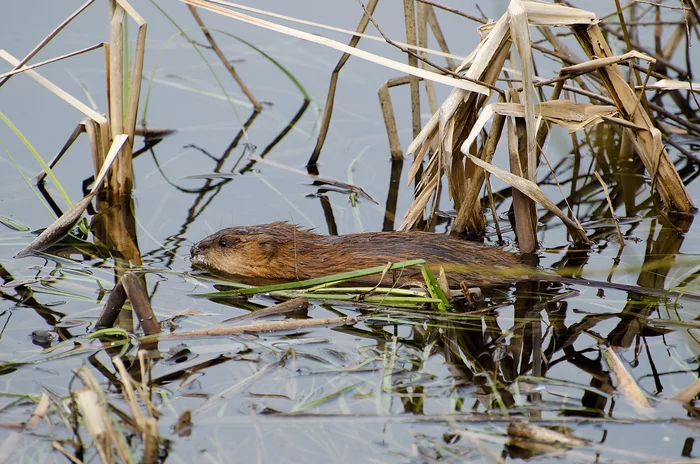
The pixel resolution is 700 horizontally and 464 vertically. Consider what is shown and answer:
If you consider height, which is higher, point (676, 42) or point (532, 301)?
point (676, 42)

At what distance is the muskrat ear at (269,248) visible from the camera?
5.12 m

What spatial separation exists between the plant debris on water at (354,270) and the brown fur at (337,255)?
3.5 inches

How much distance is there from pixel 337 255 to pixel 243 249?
65 centimetres

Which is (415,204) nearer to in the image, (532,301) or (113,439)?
(532,301)

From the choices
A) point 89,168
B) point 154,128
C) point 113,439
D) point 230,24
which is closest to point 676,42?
point 230,24

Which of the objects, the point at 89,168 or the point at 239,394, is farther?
the point at 89,168

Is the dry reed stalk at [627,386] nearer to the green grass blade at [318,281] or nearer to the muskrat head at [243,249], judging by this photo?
the green grass blade at [318,281]

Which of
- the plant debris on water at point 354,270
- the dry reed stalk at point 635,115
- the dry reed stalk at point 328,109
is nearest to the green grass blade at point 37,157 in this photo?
the plant debris on water at point 354,270

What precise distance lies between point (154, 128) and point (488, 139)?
317 cm

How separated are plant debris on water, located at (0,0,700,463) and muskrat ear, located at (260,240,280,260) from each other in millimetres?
203

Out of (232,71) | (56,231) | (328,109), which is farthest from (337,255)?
(232,71)

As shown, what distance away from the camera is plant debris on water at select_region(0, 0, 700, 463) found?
10.5ft

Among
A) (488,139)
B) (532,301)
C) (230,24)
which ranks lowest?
(532,301)

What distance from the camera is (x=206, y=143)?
22.9 ft
